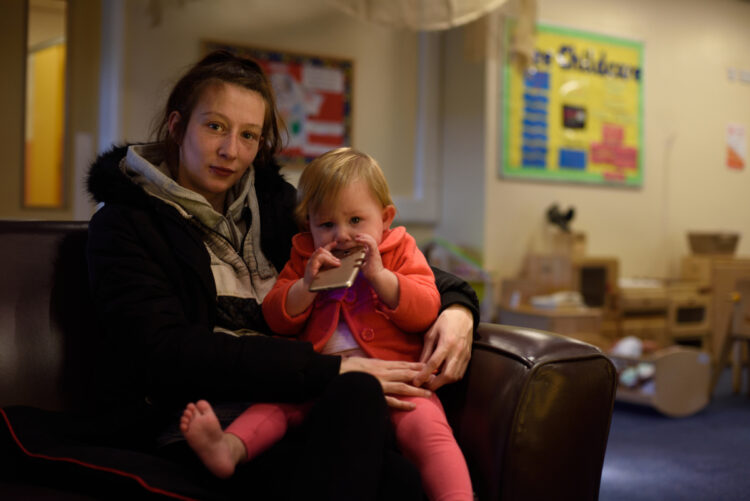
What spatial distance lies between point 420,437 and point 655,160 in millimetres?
4468

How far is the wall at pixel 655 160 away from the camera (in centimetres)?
429

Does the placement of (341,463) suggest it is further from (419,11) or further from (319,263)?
(419,11)

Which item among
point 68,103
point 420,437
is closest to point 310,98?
point 68,103

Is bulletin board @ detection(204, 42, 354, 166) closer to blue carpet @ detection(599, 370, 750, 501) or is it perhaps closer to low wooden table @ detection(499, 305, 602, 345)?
low wooden table @ detection(499, 305, 602, 345)

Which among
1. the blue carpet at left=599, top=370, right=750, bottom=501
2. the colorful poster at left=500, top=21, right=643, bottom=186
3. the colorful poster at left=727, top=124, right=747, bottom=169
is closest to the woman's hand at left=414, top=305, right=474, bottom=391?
the blue carpet at left=599, top=370, right=750, bottom=501

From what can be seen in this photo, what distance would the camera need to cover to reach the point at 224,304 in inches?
56.0

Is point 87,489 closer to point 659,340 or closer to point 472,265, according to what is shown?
point 472,265

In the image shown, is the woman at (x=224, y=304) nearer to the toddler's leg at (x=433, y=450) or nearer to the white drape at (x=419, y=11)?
the toddler's leg at (x=433, y=450)

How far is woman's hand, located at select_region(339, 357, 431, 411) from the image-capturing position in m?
1.20

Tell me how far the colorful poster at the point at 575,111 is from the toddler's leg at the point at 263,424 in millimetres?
3298

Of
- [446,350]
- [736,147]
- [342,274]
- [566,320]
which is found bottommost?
[566,320]

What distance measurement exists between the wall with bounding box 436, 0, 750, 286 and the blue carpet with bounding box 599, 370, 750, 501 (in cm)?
133

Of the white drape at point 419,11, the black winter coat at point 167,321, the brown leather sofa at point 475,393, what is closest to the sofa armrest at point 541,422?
the brown leather sofa at point 475,393

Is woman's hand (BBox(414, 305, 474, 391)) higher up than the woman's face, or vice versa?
the woman's face
